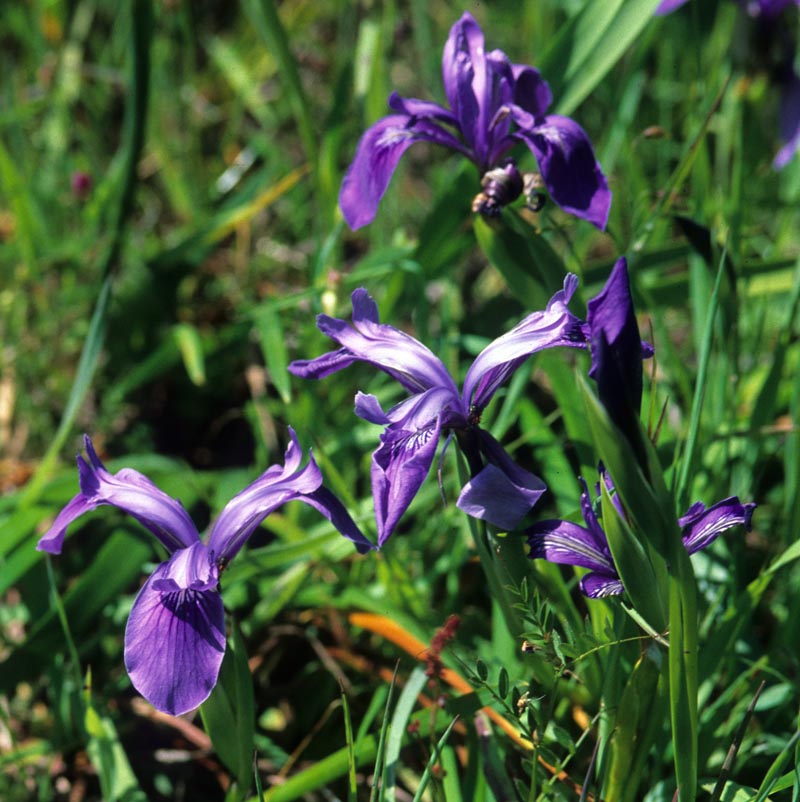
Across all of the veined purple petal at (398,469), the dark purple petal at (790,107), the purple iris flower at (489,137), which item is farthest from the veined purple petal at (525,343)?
the dark purple petal at (790,107)

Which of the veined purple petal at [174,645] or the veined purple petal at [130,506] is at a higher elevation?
the veined purple petal at [130,506]

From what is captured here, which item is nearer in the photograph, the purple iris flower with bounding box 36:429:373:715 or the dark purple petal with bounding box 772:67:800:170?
the purple iris flower with bounding box 36:429:373:715

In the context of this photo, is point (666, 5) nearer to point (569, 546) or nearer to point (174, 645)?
point (569, 546)

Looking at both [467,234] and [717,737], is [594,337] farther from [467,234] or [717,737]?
[467,234]

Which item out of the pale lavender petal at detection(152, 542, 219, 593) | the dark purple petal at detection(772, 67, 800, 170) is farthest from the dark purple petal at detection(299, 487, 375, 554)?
the dark purple petal at detection(772, 67, 800, 170)

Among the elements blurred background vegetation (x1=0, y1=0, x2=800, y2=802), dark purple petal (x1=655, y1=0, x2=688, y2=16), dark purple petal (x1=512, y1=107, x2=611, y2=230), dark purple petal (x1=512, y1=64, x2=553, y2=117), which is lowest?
blurred background vegetation (x1=0, y1=0, x2=800, y2=802)

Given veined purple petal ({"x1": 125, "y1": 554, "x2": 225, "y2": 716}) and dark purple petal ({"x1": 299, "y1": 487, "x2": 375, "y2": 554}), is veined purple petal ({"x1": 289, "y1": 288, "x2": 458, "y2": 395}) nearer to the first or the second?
dark purple petal ({"x1": 299, "y1": 487, "x2": 375, "y2": 554})

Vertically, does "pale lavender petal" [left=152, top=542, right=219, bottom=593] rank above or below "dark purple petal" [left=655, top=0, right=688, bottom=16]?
below

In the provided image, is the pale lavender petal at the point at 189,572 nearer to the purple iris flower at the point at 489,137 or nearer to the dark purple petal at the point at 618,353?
the dark purple petal at the point at 618,353
